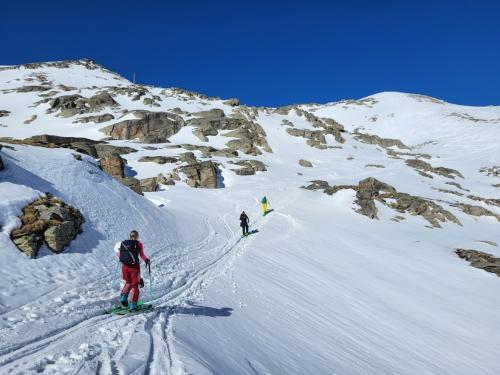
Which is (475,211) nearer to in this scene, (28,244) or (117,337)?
(28,244)

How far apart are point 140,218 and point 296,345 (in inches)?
502

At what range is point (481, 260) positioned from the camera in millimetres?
27438

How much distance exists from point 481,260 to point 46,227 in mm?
27768

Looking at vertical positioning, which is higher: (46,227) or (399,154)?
(399,154)

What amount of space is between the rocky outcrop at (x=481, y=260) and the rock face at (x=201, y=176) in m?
28.6

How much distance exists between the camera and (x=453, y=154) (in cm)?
10381

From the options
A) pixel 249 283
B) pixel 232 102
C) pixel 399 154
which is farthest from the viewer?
pixel 232 102

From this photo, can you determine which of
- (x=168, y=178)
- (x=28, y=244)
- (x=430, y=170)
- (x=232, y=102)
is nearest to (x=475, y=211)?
(x=430, y=170)

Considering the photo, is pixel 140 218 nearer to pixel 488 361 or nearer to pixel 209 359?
pixel 209 359

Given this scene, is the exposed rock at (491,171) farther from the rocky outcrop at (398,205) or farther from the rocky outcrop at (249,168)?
the rocky outcrop at (249,168)

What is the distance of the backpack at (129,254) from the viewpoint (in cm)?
959

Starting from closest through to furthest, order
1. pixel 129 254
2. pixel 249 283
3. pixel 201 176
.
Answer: pixel 129 254, pixel 249 283, pixel 201 176

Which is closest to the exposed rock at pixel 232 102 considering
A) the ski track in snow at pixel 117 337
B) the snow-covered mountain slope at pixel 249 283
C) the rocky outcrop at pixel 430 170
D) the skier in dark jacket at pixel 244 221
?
the rocky outcrop at pixel 430 170

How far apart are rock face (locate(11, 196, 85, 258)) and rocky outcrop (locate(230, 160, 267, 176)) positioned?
41.7 metres
